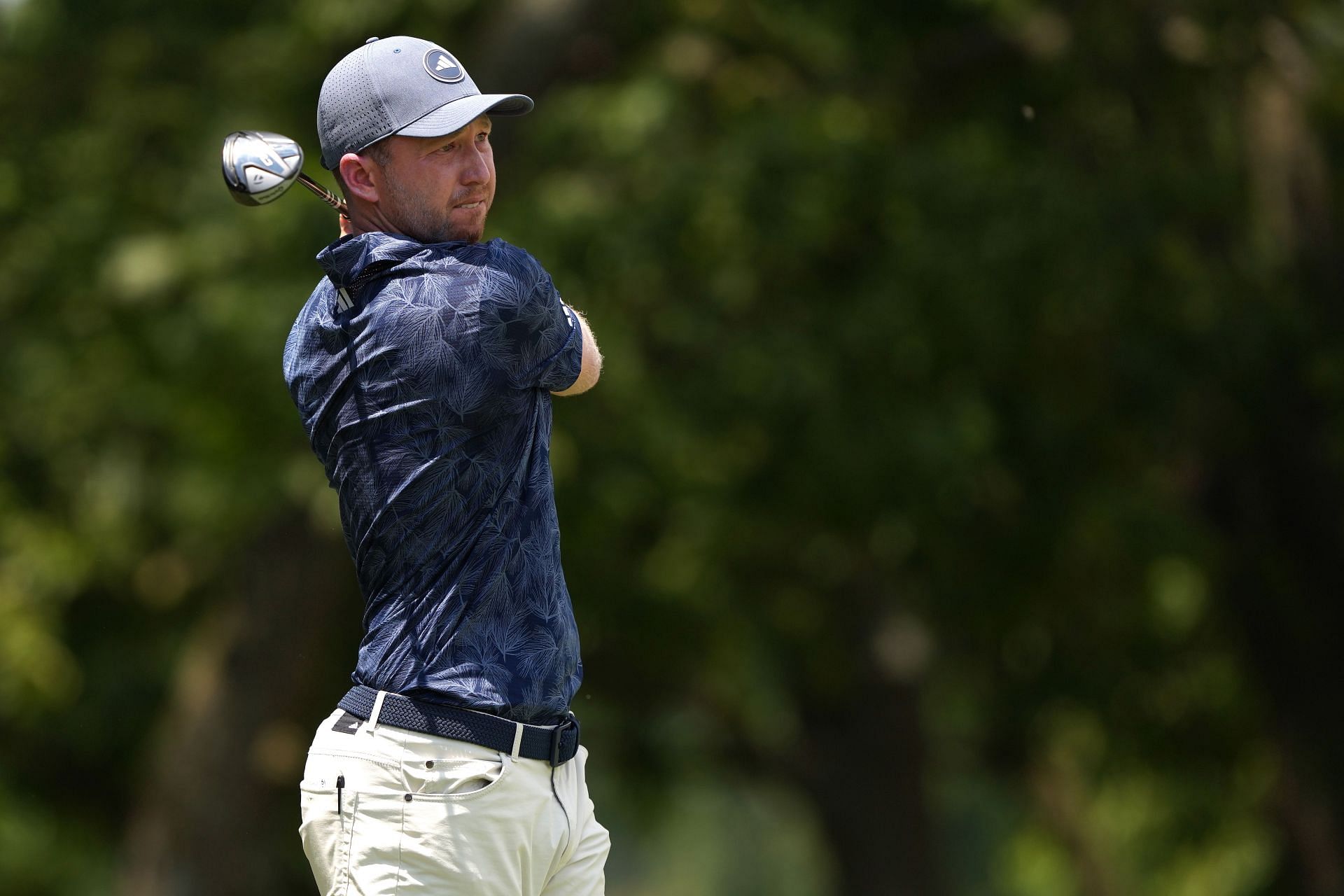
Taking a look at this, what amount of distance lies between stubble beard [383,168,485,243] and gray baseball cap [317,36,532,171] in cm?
10

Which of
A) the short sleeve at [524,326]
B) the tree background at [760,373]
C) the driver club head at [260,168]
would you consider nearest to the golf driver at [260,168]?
the driver club head at [260,168]

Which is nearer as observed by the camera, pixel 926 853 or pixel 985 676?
pixel 985 676

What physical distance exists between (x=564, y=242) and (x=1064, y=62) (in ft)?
11.1

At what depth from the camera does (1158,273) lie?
414 inches

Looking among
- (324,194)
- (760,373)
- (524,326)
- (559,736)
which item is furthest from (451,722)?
(760,373)

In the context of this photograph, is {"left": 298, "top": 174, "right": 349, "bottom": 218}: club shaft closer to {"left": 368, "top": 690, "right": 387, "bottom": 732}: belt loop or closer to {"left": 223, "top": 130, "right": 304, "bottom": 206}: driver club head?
{"left": 223, "top": 130, "right": 304, "bottom": 206}: driver club head

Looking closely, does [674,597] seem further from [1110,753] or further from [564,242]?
[1110,753]

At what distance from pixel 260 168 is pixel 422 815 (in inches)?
48.6

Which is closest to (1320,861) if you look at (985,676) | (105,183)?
(985,676)

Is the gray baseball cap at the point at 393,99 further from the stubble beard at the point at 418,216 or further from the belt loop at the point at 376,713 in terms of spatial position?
→ the belt loop at the point at 376,713

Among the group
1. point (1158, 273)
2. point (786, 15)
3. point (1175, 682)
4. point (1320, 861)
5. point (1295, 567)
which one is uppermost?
point (786, 15)

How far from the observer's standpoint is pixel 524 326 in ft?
10.8

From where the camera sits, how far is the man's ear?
3402mm

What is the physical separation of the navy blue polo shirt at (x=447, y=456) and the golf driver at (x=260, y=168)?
0.18 meters
